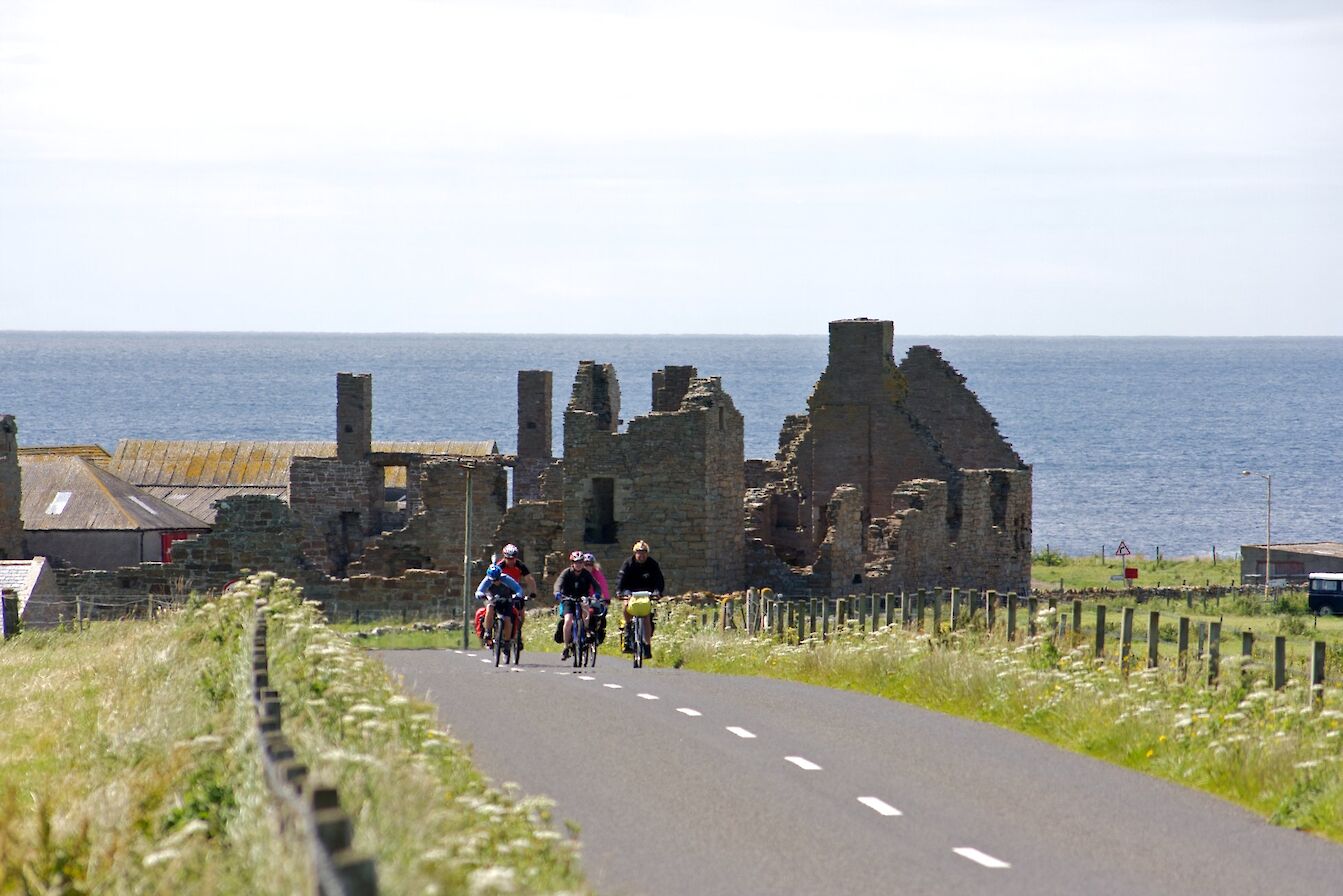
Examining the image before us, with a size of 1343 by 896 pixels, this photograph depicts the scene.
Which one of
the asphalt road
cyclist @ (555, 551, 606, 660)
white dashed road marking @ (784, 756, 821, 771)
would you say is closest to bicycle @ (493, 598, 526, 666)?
cyclist @ (555, 551, 606, 660)

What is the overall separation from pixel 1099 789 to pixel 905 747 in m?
2.24

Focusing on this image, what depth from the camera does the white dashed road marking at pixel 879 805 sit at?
41.0 ft

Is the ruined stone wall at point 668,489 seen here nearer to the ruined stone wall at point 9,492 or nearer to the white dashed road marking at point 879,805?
the ruined stone wall at point 9,492

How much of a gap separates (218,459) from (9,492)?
22013 millimetres

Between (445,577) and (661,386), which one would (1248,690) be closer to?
(445,577)

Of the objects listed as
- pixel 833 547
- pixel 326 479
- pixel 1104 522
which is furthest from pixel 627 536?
pixel 1104 522

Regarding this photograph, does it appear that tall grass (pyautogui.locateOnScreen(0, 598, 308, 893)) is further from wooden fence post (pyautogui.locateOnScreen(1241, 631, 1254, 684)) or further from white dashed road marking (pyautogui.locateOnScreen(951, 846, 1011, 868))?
wooden fence post (pyautogui.locateOnScreen(1241, 631, 1254, 684))

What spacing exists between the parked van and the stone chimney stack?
1050 inches

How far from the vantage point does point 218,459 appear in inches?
2569

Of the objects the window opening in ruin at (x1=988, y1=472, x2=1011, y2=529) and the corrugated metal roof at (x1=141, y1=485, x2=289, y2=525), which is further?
the corrugated metal roof at (x1=141, y1=485, x2=289, y2=525)

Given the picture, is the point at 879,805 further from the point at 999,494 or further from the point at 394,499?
the point at 394,499

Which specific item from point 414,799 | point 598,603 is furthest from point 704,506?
point 414,799

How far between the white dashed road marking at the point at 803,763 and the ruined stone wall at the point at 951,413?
109 feet

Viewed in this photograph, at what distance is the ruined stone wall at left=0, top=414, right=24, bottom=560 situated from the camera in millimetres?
42812
